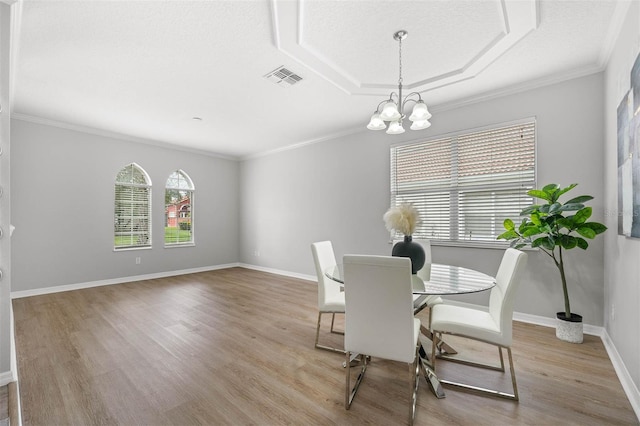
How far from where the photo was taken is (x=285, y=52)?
2.66 m

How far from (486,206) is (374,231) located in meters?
1.64

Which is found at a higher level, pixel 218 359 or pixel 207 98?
pixel 207 98

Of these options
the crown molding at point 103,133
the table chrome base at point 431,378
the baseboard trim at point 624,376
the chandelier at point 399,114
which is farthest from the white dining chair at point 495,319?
the crown molding at point 103,133

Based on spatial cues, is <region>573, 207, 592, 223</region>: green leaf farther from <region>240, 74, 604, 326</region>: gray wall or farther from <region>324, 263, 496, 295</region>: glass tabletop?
<region>324, 263, 496, 295</region>: glass tabletop

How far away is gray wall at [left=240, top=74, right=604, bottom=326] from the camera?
295 cm

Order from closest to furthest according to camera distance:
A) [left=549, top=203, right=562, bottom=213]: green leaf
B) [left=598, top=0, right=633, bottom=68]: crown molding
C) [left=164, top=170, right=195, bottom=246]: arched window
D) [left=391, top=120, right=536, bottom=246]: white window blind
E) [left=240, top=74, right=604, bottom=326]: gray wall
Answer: [left=598, top=0, right=633, bottom=68]: crown molding
[left=549, top=203, right=562, bottom=213]: green leaf
[left=240, top=74, right=604, bottom=326]: gray wall
[left=391, top=120, right=536, bottom=246]: white window blind
[left=164, top=170, right=195, bottom=246]: arched window

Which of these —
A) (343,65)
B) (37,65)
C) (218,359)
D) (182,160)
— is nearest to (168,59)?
(37,65)

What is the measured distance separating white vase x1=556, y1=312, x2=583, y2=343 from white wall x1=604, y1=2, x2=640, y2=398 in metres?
0.21

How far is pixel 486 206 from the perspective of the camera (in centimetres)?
358

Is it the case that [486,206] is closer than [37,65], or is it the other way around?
[37,65]

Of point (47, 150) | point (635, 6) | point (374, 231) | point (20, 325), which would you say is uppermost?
point (635, 6)

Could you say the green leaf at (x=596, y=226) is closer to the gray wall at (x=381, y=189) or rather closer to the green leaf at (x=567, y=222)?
the green leaf at (x=567, y=222)

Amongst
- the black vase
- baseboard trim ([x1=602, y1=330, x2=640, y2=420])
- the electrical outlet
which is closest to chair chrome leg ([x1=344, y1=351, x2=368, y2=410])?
→ the black vase

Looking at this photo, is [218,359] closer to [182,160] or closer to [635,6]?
[635,6]
